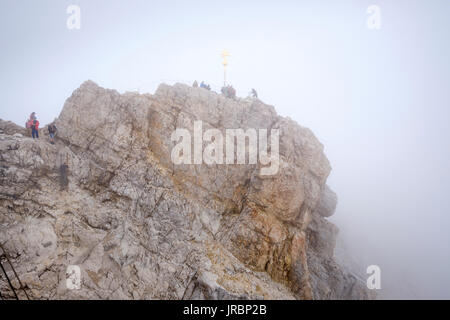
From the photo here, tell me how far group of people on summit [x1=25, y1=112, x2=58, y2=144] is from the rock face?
23.5 inches

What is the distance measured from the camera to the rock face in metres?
13.6

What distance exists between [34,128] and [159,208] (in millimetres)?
13679

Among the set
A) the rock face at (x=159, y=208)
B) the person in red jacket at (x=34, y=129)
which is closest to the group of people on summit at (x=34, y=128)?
the person in red jacket at (x=34, y=129)

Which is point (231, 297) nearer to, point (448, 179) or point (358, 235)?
point (358, 235)

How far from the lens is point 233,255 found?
16719 millimetres

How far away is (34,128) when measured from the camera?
17.5 metres

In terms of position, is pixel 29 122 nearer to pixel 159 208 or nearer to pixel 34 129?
pixel 34 129

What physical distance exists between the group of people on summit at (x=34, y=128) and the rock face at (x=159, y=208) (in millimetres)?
597

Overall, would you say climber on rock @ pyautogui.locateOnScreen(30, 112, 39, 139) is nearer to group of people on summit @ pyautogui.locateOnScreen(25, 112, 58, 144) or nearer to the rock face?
group of people on summit @ pyautogui.locateOnScreen(25, 112, 58, 144)

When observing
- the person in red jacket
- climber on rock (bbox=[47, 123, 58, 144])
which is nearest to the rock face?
climber on rock (bbox=[47, 123, 58, 144])

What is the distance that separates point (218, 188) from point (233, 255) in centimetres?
618
